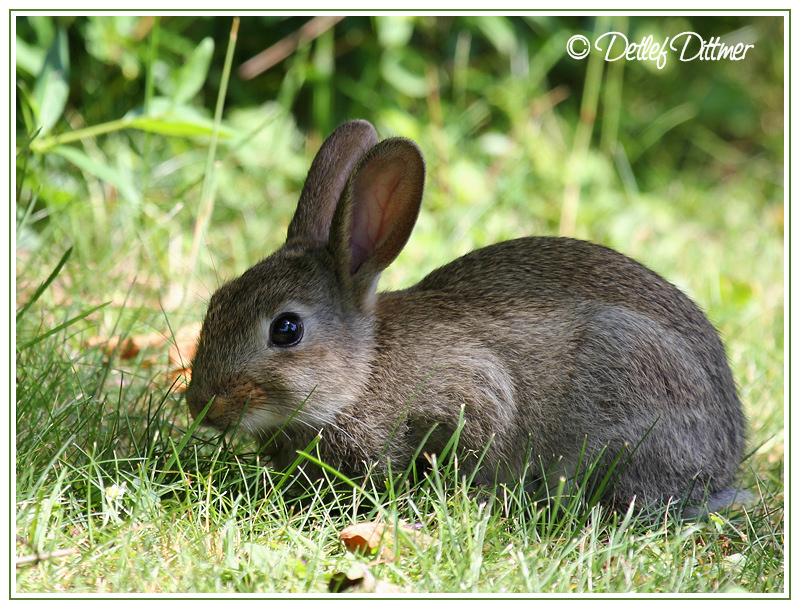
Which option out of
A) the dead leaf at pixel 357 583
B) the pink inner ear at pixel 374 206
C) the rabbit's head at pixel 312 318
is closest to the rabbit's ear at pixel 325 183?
the rabbit's head at pixel 312 318

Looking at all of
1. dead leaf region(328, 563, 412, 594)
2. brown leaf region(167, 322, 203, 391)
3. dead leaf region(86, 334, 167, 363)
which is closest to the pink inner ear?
brown leaf region(167, 322, 203, 391)

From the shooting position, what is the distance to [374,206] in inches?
138

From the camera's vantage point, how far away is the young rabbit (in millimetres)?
3381

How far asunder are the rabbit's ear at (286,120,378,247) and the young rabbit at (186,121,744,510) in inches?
7.3

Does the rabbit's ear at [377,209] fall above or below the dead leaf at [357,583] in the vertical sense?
above

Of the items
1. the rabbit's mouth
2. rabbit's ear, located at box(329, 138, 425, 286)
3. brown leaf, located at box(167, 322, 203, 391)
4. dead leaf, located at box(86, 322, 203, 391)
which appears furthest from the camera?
dead leaf, located at box(86, 322, 203, 391)

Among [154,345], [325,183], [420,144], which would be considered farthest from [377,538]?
[420,144]

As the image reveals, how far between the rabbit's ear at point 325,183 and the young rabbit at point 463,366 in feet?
0.61

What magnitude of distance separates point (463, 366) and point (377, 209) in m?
0.69

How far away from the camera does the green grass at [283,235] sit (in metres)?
2.86

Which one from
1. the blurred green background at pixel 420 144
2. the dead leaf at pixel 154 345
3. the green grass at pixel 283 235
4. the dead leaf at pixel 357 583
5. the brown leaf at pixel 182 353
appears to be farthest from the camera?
the blurred green background at pixel 420 144

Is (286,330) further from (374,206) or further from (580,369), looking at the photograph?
(580,369)

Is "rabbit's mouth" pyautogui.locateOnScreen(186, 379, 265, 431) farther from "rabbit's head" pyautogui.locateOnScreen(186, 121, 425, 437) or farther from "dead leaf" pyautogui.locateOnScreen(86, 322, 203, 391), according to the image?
"dead leaf" pyautogui.locateOnScreen(86, 322, 203, 391)

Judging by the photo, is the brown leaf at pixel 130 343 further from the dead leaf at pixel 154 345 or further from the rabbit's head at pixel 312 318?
the rabbit's head at pixel 312 318
